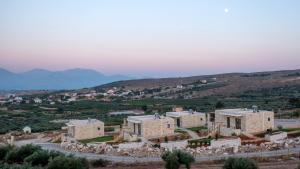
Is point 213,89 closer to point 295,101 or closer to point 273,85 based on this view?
point 273,85

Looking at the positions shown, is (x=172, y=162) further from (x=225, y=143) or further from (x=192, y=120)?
(x=192, y=120)

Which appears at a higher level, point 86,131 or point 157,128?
point 157,128

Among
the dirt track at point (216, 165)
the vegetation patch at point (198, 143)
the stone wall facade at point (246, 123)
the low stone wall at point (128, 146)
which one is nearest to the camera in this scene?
the dirt track at point (216, 165)

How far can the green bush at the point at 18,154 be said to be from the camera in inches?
1181

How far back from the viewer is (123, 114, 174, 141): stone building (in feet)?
148

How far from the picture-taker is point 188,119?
51.4 m

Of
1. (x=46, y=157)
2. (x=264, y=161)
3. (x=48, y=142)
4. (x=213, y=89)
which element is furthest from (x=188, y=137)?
(x=213, y=89)

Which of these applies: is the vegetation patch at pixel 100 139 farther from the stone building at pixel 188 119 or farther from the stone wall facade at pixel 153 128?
the stone building at pixel 188 119

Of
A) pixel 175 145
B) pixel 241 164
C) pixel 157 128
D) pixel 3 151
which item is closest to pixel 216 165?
pixel 175 145

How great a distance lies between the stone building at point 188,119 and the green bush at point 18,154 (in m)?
23.5

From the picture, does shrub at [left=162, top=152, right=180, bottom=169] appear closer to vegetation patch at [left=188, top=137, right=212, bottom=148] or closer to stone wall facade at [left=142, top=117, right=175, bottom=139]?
vegetation patch at [left=188, top=137, right=212, bottom=148]

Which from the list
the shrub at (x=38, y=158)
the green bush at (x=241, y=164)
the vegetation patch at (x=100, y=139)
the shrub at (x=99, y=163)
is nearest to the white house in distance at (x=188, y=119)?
the vegetation patch at (x=100, y=139)

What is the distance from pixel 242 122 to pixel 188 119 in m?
8.93

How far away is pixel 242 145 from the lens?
3906 cm
